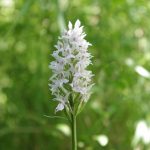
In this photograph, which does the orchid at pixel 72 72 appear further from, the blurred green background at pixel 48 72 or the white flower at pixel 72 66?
the blurred green background at pixel 48 72

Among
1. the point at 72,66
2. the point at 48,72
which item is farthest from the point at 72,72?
the point at 48,72

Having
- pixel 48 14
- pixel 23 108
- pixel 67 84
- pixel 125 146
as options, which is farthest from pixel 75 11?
pixel 67 84

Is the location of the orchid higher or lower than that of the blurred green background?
lower

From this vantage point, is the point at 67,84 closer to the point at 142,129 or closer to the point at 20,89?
the point at 142,129

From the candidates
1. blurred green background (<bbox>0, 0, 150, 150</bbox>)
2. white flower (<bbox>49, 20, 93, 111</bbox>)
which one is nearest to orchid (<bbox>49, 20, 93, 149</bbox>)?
white flower (<bbox>49, 20, 93, 111</bbox>)

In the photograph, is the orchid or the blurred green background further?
the blurred green background

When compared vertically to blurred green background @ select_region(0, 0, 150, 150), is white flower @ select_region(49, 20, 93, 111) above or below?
below

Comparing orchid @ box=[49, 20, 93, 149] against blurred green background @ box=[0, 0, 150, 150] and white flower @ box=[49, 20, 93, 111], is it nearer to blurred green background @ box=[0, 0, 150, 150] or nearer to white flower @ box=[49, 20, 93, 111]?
white flower @ box=[49, 20, 93, 111]

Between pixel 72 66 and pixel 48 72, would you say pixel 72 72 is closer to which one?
pixel 72 66
